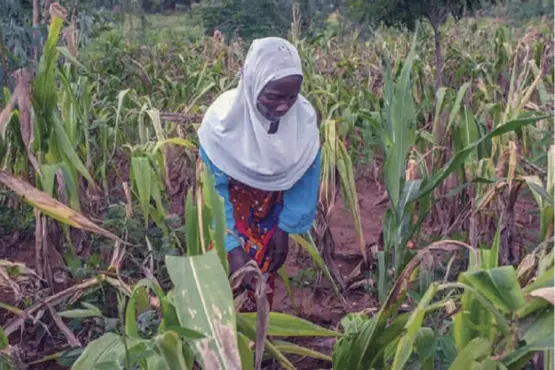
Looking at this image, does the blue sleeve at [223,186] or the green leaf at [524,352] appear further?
the blue sleeve at [223,186]

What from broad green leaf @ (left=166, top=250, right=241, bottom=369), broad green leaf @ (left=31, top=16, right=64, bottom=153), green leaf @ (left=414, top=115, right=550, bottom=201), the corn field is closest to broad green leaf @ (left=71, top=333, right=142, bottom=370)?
the corn field

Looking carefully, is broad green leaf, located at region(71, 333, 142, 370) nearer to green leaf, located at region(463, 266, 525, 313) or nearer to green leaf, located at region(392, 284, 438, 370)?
green leaf, located at region(392, 284, 438, 370)

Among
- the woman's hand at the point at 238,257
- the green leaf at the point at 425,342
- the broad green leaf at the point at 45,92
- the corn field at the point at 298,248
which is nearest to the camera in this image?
the corn field at the point at 298,248

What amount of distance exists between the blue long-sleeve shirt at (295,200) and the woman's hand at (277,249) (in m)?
0.04

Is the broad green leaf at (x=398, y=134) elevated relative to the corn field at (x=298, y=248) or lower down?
elevated

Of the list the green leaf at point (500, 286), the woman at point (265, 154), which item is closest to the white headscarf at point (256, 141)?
the woman at point (265, 154)

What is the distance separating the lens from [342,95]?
14.0ft

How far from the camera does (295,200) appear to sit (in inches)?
82.0

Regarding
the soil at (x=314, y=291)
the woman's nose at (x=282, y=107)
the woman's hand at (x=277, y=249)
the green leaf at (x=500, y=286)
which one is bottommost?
the soil at (x=314, y=291)

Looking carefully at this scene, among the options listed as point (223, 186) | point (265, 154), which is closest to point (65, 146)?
point (223, 186)

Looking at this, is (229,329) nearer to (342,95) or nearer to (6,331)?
(6,331)

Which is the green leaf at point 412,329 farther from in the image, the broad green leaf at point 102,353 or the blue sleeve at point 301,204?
the blue sleeve at point 301,204

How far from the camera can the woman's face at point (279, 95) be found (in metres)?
1.86

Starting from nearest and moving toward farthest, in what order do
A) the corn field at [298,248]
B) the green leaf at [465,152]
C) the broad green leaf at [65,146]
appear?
the corn field at [298,248] → the green leaf at [465,152] → the broad green leaf at [65,146]
